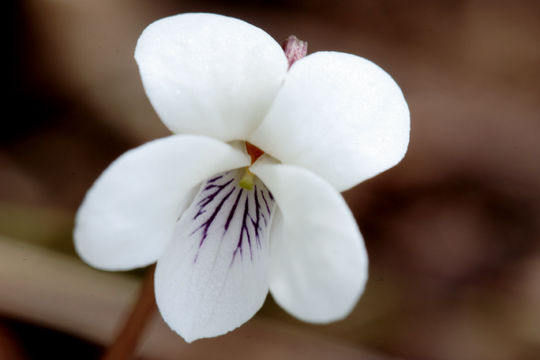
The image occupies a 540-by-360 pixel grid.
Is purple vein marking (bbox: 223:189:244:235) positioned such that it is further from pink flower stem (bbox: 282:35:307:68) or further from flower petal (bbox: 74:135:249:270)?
pink flower stem (bbox: 282:35:307:68)

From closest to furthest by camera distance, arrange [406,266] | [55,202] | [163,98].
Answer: [163,98] < [55,202] < [406,266]

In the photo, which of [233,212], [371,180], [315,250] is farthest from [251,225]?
[371,180]

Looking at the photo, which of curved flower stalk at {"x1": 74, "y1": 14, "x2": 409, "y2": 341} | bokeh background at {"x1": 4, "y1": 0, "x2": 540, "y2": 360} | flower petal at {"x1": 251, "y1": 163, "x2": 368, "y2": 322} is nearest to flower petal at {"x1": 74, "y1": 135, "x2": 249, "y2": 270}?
curved flower stalk at {"x1": 74, "y1": 14, "x2": 409, "y2": 341}

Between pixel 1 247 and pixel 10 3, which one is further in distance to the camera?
pixel 10 3

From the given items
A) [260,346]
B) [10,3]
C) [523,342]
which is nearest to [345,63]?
[260,346]

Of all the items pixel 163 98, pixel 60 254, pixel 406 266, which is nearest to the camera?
pixel 163 98

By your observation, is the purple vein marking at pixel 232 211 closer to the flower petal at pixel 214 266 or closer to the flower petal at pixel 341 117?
the flower petal at pixel 214 266

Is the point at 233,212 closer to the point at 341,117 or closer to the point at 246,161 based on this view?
the point at 246,161

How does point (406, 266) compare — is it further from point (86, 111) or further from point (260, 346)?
point (86, 111)
